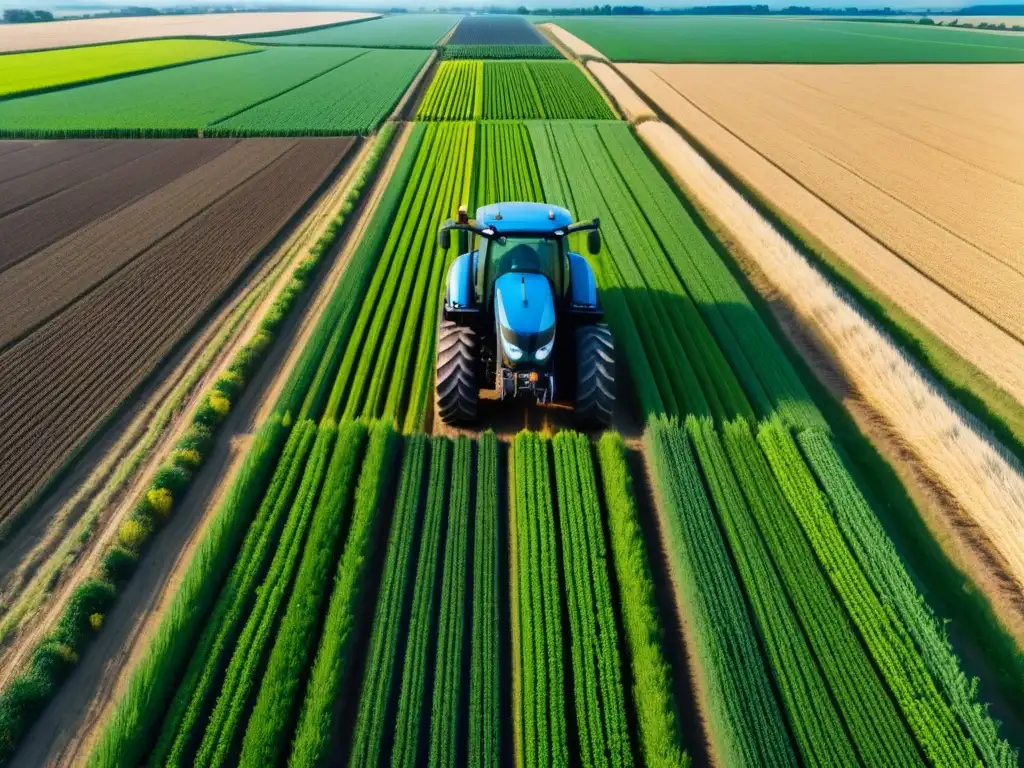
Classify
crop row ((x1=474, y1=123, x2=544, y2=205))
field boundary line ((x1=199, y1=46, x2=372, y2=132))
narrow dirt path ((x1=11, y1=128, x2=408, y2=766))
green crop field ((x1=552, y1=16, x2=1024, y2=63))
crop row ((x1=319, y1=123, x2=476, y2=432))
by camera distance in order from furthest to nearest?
green crop field ((x1=552, y1=16, x2=1024, y2=63)), field boundary line ((x1=199, y1=46, x2=372, y2=132)), crop row ((x1=474, y1=123, x2=544, y2=205)), crop row ((x1=319, y1=123, x2=476, y2=432)), narrow dirt path ((x1=11, y1=128, x2=408, y2=766))

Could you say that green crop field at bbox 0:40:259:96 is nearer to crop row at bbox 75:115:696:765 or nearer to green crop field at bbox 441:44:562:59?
green crop field at bbox 441:44:562:59

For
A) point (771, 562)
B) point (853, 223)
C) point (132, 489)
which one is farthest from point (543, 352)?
point (853, 223)

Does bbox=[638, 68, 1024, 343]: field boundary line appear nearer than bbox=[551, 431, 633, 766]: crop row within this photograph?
No

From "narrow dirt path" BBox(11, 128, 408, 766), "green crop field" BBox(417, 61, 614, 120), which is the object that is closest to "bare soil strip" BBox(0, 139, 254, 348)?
"narrow dirt path" BBox(11, 128, 408, 766)

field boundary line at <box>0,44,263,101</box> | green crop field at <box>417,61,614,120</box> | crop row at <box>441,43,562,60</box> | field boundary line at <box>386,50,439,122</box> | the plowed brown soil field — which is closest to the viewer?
the plowed brown soil field

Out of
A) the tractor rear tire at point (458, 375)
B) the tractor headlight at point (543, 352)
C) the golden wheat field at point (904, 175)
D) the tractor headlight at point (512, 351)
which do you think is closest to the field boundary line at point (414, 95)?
the golden wheat field at point (904, 175)
